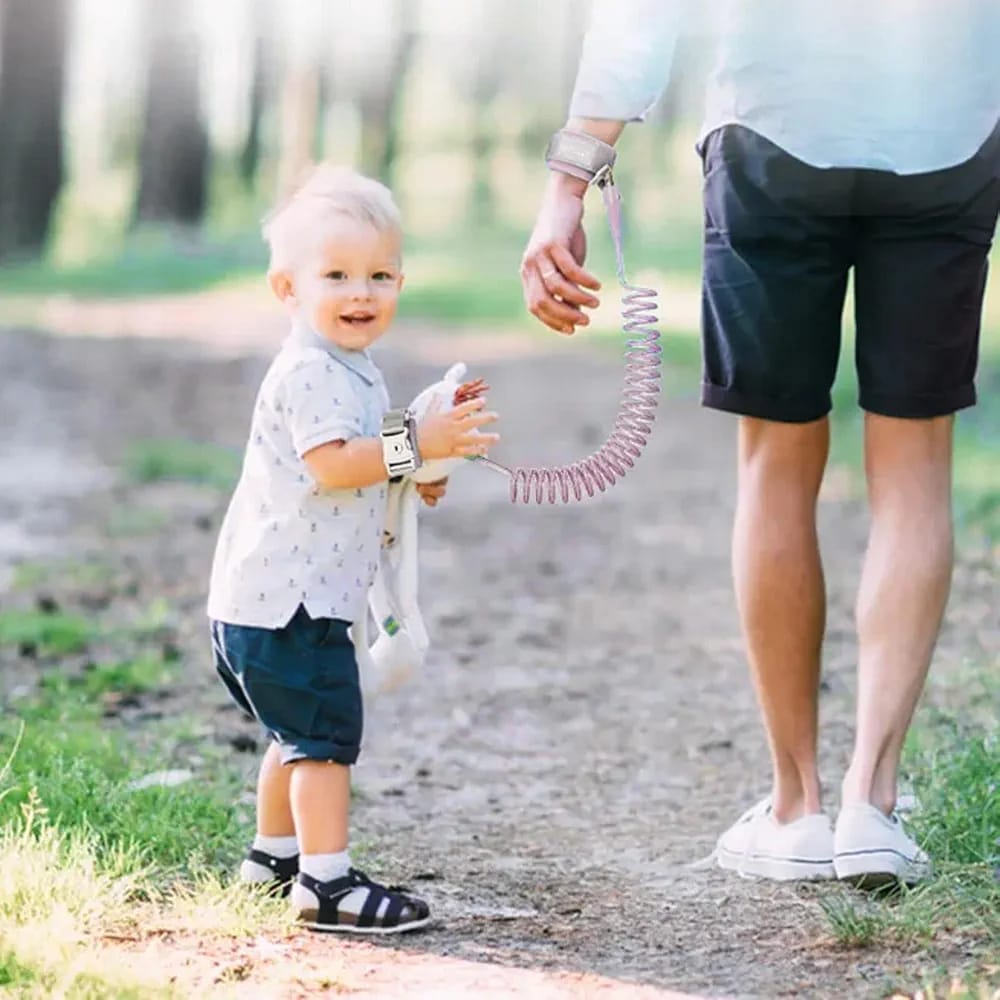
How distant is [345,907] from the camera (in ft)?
11.0

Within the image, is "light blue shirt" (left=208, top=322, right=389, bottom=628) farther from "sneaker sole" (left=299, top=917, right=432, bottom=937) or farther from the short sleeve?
"sneaker sole" (left=299, top=917, right=432, bottom=937)

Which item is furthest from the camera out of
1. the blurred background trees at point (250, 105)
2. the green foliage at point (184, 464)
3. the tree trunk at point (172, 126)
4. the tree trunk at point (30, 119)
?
the tree trunk at point (172, 126)

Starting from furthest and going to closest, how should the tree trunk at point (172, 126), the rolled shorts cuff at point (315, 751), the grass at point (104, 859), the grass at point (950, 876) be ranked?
the tree trunk at point (172, 126) < the rolled shorts cuff at point (315, 751) < the grass at point (950, 876) < the grass at point (104, 859)

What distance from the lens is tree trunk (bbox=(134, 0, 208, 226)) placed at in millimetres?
24922

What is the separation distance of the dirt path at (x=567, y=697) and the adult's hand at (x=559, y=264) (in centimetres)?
101

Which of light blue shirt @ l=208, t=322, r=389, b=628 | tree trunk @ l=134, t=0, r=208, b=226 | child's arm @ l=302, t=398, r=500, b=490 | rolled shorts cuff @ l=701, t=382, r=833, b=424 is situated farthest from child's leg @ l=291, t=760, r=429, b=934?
tree trunk @ l=134, t=0, r=208, b=226

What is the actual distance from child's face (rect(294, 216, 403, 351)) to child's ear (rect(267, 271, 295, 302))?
0.08ft

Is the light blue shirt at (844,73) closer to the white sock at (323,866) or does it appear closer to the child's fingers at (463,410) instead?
the child's fingers at (463,410)

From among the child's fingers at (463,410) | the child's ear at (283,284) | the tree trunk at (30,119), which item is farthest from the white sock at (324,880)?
the tree trunk at (30,119)

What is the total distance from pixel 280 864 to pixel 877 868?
99 centimetres

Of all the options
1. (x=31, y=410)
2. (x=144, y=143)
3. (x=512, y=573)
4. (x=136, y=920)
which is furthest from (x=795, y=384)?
(x=144, y=143)

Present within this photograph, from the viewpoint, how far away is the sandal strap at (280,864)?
353cm

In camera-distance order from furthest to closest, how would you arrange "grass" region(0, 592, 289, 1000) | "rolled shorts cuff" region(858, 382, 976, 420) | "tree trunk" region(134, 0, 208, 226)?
1. "tree trunk" region(134, 0, 208, 226)
2. "rolled shorts cuff" region(858, 382, 976, 420)
3. "grass" region(0, 592, 289, 1000)

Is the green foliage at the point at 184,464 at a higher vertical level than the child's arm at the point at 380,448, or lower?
lower
